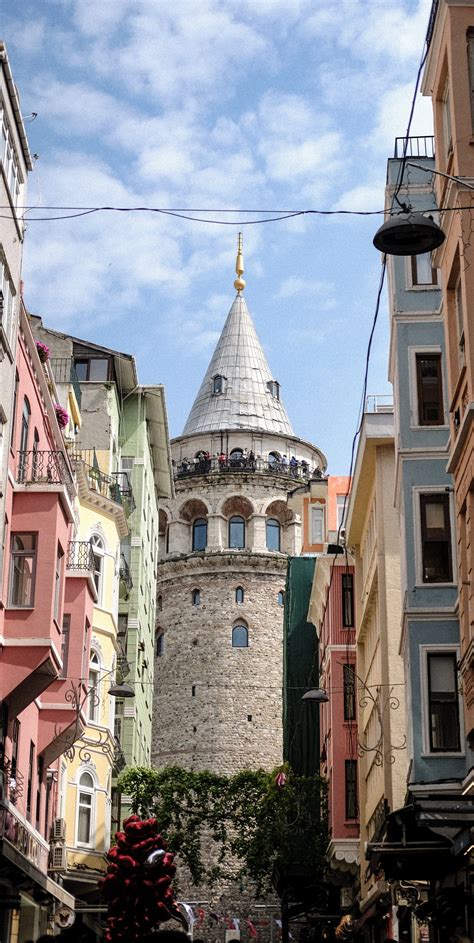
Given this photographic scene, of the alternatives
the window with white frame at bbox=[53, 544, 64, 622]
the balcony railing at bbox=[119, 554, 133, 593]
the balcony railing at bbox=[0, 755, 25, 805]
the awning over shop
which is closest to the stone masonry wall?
the balcony railing at bbox=[119, 554, 133, 593]

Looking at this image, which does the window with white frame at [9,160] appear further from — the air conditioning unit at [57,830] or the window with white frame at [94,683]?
the window with white frame at [94,683]

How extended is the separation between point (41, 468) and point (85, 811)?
1551 cm

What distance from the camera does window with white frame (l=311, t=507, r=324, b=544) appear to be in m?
59.4

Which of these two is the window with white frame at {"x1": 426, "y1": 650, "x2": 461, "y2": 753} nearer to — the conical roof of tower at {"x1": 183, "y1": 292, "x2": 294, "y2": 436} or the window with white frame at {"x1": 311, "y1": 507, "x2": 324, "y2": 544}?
the window with white frame at {"x1": 311, "y1": 507, "x2": 324, "y2": 544}

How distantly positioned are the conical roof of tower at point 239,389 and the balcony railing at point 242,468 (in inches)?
77.3

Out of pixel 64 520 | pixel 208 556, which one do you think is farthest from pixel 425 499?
pixel 208 556

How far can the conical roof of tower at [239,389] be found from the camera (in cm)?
8519

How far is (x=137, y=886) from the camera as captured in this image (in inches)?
826

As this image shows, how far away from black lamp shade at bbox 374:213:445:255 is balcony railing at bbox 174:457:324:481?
65.9 m

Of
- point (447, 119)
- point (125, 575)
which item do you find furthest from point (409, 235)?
point (125, 575)

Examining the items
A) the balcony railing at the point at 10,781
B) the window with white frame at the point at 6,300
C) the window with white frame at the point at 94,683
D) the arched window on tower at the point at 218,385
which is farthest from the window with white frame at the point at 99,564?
the arched window on tower at the point at 218,385

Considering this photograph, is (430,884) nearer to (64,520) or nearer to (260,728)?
(64,520)

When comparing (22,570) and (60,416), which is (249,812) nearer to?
(60,416)

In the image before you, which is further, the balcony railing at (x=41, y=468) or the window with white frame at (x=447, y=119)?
the balcony railing at (x=41, y=468)
